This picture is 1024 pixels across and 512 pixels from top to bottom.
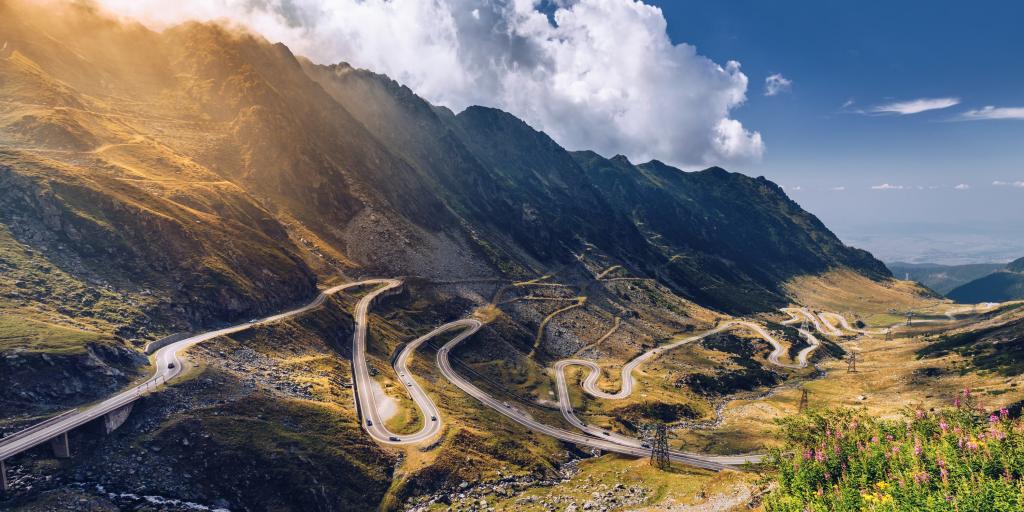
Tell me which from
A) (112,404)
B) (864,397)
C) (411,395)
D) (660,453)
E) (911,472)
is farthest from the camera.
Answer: (864,397)

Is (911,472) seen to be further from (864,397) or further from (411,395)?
(864,397)

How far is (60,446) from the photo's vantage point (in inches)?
2648

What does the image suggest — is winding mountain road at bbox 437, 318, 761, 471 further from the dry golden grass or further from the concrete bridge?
the concrete bridge

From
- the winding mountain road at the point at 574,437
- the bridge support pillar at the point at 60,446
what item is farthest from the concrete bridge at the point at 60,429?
the winding mountain road at the point at 574,437

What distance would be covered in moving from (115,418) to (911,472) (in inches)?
4253

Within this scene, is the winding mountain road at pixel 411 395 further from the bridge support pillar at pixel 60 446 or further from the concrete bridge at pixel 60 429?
the bridge support pillar at pixel 60 446

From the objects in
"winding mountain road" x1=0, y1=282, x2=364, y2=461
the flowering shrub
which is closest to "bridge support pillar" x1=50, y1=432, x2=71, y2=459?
"winding mountain road" x1=0, y1=282, x2=364, y2=461

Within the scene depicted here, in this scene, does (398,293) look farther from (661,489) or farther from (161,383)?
(661,489)

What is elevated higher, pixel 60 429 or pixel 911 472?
pixel 60 429

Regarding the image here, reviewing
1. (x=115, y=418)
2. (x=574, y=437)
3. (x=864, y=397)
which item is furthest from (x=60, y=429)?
(x=864, y=397)

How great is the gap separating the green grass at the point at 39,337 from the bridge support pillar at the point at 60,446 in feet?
62.5

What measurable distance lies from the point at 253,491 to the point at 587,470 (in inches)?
2765

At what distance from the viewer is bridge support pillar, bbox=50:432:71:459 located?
67062 mm

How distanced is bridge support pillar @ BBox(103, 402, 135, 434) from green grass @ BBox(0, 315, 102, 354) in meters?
15.2
